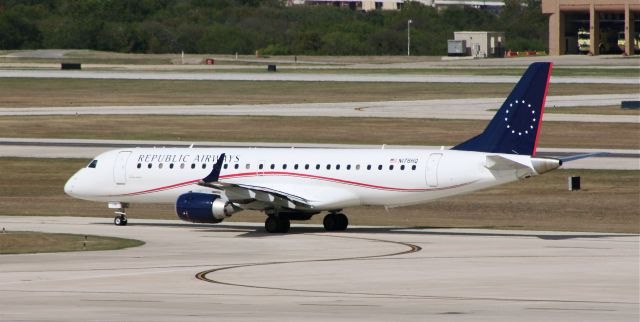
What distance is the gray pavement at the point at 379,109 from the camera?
96.2 m

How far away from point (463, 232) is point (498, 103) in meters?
57.6

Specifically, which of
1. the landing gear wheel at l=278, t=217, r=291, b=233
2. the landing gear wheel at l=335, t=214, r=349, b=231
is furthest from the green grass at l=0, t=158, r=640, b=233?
the landing gear wheel at l=278, t=217, r=291, b=233

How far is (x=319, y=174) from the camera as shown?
4919 centimetres

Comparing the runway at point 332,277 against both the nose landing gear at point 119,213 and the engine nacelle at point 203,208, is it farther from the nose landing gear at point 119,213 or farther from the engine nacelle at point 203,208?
the nose landing gear at point 119,213

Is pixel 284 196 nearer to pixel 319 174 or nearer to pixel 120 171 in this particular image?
pixel 319 174

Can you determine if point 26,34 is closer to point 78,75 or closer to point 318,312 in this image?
point 78,75

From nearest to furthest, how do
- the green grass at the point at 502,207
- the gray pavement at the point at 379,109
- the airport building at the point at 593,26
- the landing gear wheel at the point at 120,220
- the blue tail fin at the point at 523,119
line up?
the blue tail fin at the point at 523,119, the landing gear wheel at the point at 120,220, the green grass at the point at 502,207, the gray pavement at the point at 379,109, the airport building at the point at 593,26

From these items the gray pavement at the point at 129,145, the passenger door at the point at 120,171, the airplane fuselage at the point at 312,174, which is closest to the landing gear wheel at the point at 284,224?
the airplane fuselage at the point at 312,174

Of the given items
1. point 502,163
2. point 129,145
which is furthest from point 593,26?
point 502,163

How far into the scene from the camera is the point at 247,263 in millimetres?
39438

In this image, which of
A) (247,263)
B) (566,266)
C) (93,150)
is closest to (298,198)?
(247,263)

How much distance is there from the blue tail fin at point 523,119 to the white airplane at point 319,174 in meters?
0.03

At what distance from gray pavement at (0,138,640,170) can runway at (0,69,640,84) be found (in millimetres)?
A: 49014

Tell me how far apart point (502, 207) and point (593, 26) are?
117688 millimetres
